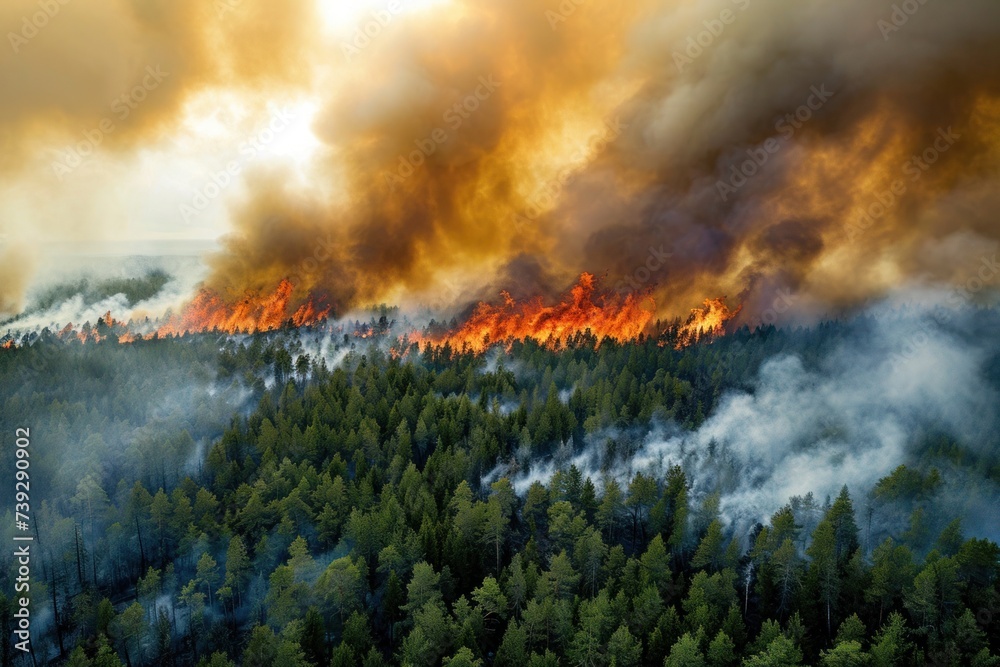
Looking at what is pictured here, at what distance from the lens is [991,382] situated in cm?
12350

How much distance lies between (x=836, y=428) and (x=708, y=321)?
274 feet

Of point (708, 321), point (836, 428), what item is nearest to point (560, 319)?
point (708, 321)

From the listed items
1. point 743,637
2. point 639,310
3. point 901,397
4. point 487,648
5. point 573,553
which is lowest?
point 743,637

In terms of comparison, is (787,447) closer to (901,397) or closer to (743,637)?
(901,397)

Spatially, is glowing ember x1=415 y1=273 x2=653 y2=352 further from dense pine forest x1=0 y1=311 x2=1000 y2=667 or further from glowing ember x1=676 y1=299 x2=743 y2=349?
dense pine forest x1=0 y1=311 x2=1000 y2=667

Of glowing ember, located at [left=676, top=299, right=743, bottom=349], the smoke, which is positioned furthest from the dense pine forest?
glowing ember, located at [left=676, top=299, right=743, bottom=349]

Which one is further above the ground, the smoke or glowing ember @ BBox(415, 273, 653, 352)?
glowing ember @ BBox(415, 273, 653, 352)

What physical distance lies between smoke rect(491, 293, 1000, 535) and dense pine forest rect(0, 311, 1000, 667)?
1259mm

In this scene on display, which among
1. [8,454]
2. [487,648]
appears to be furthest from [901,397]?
[8,454]

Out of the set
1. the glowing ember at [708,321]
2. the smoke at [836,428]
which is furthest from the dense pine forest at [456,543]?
the glowing ember at [708,321]

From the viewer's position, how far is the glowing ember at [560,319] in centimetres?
18038

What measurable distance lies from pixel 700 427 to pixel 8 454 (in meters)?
98.7

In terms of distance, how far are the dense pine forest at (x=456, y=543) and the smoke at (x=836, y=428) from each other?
126 cm

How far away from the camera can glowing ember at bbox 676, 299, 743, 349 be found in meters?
171
